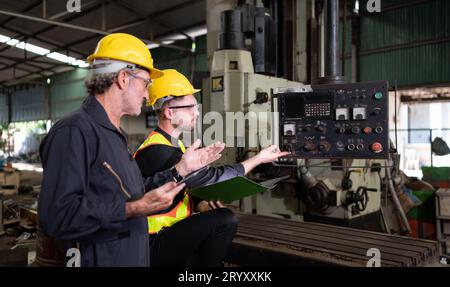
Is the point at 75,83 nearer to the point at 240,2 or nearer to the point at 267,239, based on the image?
the point at 240,2

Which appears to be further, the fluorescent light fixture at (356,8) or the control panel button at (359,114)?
the fluorescent light fixture at (356,8)

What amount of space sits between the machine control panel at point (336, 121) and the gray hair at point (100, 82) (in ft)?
3.15

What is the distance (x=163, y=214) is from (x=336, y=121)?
0.85 metres

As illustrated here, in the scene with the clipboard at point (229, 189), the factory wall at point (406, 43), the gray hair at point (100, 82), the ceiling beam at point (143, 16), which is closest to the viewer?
the gray hair at point (100, 82)

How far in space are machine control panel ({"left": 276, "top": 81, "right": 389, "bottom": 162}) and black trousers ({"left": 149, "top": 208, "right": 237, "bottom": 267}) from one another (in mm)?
502

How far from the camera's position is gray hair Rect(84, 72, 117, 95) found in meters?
1.02

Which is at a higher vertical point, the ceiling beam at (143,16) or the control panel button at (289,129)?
the ceiling beam at (143,16)

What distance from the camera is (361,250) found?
5.18ft

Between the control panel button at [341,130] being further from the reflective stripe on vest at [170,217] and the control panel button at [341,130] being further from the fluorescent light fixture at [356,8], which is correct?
the fluorescent light fixture at [356,8]

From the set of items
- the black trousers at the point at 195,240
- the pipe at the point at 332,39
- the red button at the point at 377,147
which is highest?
the pipe at the point at 332,39

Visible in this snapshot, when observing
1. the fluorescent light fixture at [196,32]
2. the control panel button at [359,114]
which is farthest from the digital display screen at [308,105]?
the fluorescent light fixture at [196,32]

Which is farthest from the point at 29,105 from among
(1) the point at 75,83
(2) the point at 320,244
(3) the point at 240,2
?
(2) the point at 320,244

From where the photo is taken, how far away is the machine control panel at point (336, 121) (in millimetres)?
1589

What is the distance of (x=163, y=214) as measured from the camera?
4.78 ft
